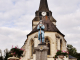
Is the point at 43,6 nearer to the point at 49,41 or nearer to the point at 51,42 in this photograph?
the point at 49,41

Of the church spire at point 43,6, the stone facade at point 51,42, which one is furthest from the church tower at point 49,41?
the church spire at point 43,6

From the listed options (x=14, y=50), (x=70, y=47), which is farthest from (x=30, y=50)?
(x=70, y=47)

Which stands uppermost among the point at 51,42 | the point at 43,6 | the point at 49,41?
the point at 43,6

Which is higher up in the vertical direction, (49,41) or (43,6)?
(43,6)

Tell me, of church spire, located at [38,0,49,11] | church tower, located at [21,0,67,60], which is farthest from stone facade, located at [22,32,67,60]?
church spire, located at [38,0,49,11]

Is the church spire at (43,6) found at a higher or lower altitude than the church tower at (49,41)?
higher

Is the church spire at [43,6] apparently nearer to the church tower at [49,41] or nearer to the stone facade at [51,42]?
the church tower at [49,41]

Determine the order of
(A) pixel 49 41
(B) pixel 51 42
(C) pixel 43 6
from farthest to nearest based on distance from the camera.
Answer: (C) pixel 43 6
(A) pixel 49 41
(B) pixel 51 42

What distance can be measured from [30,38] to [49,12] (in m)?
11.7

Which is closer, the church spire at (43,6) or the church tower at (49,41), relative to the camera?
the church tower at (49,41)

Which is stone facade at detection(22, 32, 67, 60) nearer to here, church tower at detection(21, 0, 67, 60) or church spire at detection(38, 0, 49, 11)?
church tower at detection(21, 0, 67, 60)

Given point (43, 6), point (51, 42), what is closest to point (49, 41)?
point (51, 42)

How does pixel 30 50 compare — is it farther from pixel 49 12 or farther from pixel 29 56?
pixel 49 12

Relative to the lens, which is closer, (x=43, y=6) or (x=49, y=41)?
(x=49, y=41)
